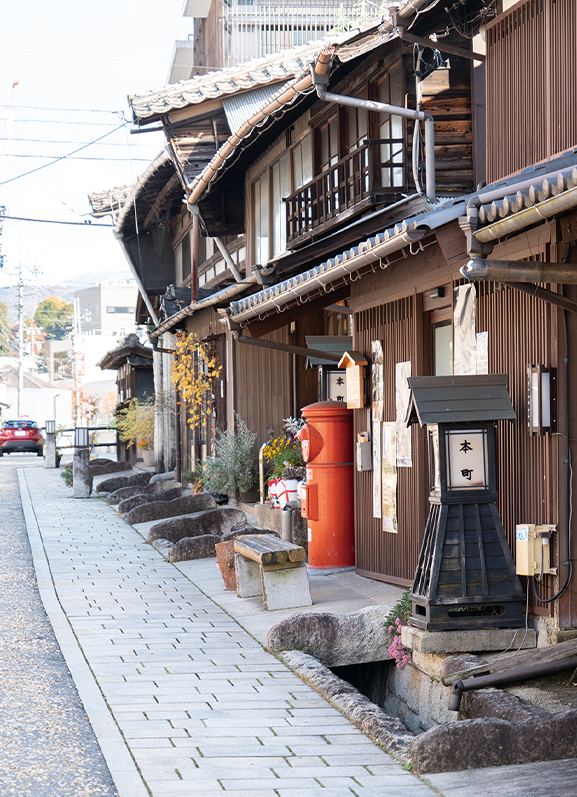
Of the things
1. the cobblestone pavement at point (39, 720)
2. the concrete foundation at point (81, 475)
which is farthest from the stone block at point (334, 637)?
the concrete foundation at point (81, 475)

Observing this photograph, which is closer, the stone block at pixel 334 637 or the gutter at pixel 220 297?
the stone block at pixel 334 637

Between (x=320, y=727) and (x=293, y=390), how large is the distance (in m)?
10.3

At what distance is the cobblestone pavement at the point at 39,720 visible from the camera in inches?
177

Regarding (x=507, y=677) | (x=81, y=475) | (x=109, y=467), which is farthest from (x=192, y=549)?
(x=109, y=467)

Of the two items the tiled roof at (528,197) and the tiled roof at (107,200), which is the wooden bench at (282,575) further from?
the tiled roof at (107,200)

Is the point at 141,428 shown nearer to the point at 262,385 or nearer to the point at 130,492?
the point at 130,492

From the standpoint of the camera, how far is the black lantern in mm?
6480

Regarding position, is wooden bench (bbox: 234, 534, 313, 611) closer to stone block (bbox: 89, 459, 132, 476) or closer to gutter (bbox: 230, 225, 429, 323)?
gutter (bbox: 230, 225, 429, 323)

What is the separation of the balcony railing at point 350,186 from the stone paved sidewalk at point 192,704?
515cm

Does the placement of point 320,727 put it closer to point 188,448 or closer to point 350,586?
point 350,586

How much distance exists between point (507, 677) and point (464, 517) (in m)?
1.37

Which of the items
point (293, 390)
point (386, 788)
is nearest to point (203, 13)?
point (293, 390)

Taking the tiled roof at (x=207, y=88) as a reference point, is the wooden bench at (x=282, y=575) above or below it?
below

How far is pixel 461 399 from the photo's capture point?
6707 mm
